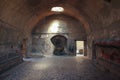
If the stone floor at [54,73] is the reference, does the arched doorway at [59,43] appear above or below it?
above

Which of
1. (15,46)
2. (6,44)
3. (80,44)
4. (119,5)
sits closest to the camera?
(119,5)

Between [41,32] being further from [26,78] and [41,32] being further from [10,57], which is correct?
[26,78]

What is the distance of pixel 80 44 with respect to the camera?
22156mm

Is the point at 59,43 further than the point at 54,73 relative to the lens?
Yes

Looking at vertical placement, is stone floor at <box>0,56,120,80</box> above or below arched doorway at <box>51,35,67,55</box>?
below

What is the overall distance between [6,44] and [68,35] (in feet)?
30.9

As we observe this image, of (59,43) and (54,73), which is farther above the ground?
(59,43)

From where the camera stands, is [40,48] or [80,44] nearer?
[40,48]

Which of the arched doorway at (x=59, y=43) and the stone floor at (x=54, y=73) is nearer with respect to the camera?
the stone floor at (x=54, y=73)

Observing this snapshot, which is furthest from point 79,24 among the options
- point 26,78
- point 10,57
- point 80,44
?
point 26,78

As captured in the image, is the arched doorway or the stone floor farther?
the arched doorway

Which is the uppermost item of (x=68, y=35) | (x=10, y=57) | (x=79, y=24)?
(x=79, y=24)

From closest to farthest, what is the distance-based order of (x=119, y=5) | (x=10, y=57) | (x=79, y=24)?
(x=119, y=5) < (x=10, y=57) < (x=79, y=24)

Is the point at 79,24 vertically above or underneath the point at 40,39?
above
